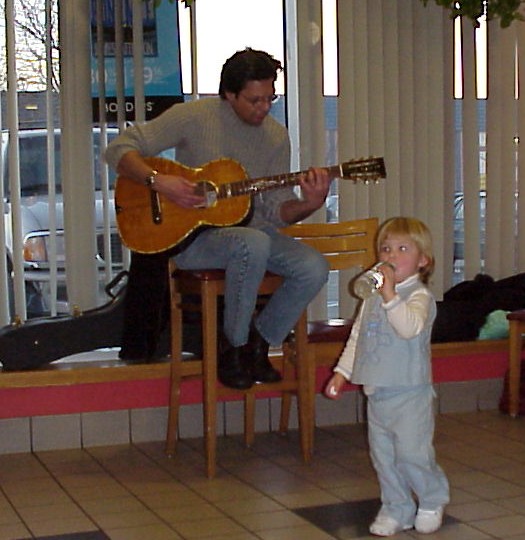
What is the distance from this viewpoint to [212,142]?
3.56 meters

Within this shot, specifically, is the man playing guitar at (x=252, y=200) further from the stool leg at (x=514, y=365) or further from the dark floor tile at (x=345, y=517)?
the stool leg at (x=514, y=365)

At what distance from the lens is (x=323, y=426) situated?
425 cm

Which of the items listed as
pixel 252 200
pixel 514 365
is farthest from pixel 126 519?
pixel 514 365

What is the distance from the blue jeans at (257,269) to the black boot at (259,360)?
3cm

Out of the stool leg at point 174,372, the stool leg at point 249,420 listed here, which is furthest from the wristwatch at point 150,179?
the stool leg at point 249,420

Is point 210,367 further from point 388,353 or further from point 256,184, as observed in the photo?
point 388,353

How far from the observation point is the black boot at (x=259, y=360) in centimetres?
359

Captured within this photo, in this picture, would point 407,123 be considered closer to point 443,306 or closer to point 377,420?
point 443,306

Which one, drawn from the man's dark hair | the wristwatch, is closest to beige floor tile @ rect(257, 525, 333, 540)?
the wristwatch

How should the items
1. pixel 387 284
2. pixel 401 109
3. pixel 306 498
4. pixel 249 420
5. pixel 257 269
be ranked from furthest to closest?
pixel 401 109, pixel 249 420, pixel 257 269, pixel 306 498, pixel 387 284

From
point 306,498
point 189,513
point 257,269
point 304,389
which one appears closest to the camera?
point 189,513

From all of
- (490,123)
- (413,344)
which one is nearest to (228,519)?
(413,344)

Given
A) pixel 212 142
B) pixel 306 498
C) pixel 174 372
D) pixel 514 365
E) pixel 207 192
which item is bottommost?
pixel 306 498

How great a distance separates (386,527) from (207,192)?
3.95 feet
